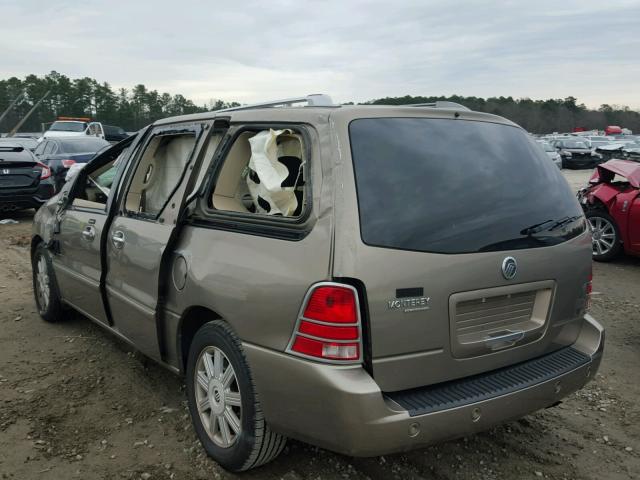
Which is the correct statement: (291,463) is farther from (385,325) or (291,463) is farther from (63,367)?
(63,367)

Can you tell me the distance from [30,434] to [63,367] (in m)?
1.03

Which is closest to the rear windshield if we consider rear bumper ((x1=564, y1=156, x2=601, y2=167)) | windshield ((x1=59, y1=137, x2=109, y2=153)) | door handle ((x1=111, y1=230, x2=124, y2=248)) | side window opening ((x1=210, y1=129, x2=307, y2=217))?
side window opening ((x1=210, y1=129, x2=307, y2=217))

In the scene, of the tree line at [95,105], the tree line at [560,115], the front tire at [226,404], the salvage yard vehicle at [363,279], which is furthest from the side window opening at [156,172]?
the tree line at [560,115]

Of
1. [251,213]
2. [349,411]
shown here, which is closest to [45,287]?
[251,213]

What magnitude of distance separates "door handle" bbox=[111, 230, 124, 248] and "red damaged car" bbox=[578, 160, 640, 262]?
21.0 feet

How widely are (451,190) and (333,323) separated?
811 millimetres

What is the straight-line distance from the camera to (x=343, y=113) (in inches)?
103

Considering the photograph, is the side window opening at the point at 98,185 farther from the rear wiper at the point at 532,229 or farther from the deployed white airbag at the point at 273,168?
the rear wiper at the point at 532,229

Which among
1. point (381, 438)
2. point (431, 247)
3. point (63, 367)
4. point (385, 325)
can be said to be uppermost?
point (431, 247)

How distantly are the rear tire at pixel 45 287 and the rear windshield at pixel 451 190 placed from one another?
11.7 ft

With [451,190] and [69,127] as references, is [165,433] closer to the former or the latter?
[451,190]

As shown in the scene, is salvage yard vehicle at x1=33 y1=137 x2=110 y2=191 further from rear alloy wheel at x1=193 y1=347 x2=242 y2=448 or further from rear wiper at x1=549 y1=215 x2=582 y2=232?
rear wiper at x1=549 y1=215 x2=582 y2=232

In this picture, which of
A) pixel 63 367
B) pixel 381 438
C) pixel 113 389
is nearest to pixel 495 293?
pixel 381 438

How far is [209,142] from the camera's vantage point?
10.6 ft
